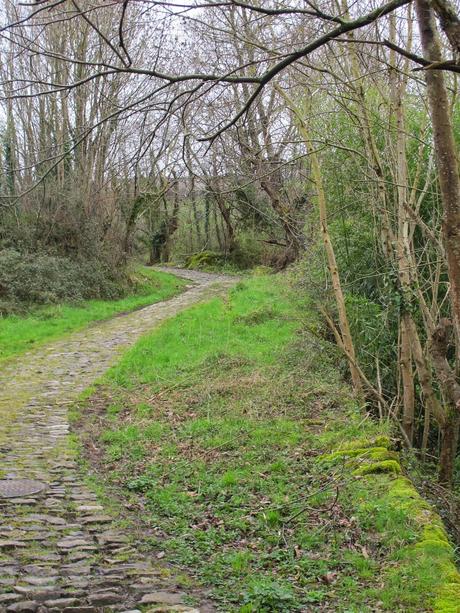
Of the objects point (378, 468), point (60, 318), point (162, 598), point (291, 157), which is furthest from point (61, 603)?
point (60, 318)

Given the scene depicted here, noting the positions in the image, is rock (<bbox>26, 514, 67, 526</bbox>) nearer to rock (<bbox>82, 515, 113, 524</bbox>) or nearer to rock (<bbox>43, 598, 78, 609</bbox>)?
rock (<bbox>82, 515, 113, 524</bbox>)

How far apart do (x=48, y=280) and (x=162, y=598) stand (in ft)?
54.0

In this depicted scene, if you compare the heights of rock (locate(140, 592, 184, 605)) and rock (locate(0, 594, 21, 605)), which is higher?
rock (locate(0, 594, 21, 605))

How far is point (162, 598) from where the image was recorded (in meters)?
4.27

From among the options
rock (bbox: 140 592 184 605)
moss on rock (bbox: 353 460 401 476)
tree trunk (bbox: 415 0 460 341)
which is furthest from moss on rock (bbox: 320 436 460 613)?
tree trunk (bbox: 415 0 460 341)

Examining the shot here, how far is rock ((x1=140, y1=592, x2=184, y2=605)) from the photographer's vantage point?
4.20 metres

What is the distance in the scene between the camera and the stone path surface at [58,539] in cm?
420

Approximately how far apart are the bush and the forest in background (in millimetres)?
67

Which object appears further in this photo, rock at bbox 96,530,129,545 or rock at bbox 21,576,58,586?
rock at bbox 96,530,129,545

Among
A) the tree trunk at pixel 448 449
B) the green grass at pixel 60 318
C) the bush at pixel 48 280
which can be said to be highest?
the bush at pixel 48 280

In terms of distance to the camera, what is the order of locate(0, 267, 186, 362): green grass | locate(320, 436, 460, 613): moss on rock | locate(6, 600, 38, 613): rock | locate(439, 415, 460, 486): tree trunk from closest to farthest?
locate(6, 600, 38, 613): rock
locate(320, 436, 460, 613): moss on rock
locate(439, 415, 460, 486): tree trunk
locate(0, 267, 186, 362): green grass

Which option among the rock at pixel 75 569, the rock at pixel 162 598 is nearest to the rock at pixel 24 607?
the rock at pixel 75 569

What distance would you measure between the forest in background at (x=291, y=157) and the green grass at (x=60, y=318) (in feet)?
2.63

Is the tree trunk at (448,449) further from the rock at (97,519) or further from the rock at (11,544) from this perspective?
the rock at (11,544)
